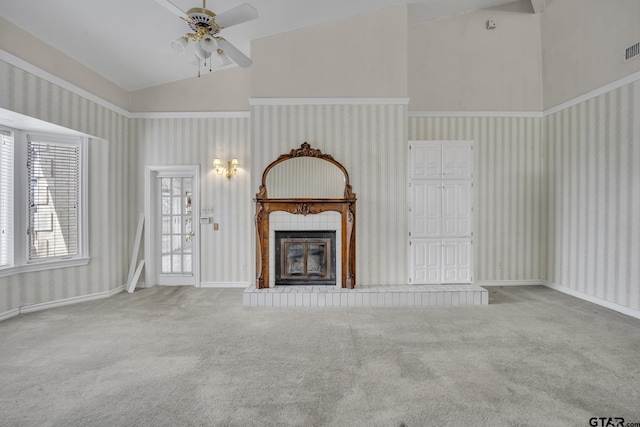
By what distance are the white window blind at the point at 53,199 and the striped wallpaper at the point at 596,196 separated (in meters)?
6.92

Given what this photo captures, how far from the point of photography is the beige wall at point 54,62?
3246 millimetres

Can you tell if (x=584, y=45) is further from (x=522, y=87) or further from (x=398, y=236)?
(x=398, y=236)

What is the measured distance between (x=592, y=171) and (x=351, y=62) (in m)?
3.60

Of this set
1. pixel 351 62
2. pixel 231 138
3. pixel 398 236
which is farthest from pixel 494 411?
pixel 231 138

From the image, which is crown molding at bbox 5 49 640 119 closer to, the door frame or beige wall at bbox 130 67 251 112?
beige wall at bbox 130 67 251 112

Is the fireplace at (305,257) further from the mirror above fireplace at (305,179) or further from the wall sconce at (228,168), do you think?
the wall sconce at (228,168)

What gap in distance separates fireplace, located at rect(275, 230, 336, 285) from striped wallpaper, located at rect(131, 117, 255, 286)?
91 cm

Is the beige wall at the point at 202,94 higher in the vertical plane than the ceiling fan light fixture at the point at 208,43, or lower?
higher

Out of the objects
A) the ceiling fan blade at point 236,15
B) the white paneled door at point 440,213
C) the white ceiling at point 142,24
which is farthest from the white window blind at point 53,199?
the white paneled door at point 440,213

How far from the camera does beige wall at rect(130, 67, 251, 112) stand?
199 inches

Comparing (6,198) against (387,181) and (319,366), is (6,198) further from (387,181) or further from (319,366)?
(387,181)

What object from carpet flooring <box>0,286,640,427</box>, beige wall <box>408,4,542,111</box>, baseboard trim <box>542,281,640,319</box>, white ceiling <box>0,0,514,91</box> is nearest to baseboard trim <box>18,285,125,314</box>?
carpet flooring <box>0,286,640,427</box>

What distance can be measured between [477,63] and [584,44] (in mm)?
1353

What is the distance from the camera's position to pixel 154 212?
515 centimetres
